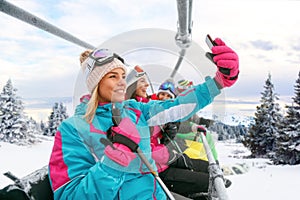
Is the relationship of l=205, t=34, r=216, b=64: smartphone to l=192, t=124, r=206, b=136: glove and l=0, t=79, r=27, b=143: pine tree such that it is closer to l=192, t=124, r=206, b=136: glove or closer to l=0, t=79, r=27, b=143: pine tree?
l=192, t=124, r=206, b=136: glove

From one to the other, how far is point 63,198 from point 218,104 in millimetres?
823

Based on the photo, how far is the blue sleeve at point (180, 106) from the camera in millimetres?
1510

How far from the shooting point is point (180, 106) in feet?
5.67

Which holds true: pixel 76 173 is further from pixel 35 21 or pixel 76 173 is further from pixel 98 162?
pixel 35 21

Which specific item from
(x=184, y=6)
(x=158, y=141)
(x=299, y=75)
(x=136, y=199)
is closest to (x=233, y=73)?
(x=184, y=6)

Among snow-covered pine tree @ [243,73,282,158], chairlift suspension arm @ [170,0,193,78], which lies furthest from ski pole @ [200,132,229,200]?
snow-covered pine tree @ [243,73,282,158]

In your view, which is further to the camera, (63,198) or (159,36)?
Answer: (63,198)

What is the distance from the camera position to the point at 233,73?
1262 millimetres

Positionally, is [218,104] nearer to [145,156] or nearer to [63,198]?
[145,156]

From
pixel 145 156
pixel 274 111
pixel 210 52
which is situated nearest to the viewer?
pixel 210 52

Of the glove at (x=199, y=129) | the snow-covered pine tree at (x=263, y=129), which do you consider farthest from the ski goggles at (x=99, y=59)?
the snow-covered pine tree at (x=263, y=129)

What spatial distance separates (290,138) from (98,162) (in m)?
12.1

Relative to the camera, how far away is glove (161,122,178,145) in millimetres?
2243

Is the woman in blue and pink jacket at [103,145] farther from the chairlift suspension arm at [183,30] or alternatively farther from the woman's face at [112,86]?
the chairlift suspension arm at [183,30]
